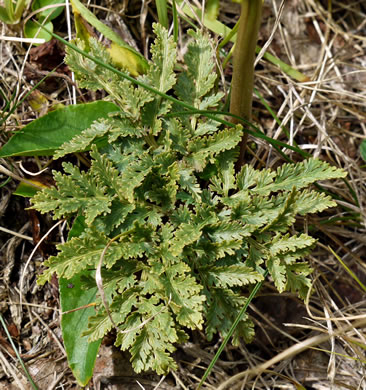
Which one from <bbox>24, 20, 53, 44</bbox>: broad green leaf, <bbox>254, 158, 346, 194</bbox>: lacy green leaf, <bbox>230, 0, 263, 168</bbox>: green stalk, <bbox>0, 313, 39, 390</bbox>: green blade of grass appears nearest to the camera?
<bbox>230, 0, 263, 168</bbox>: green stalk

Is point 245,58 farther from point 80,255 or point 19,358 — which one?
point 19,358

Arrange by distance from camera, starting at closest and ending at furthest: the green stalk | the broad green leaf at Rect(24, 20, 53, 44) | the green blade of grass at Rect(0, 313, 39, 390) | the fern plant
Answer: the green stalk → the fern plant → the green blade of grass at Rect(0, 313, 39, 390) → the broad green leaf at Rect(24, 20, 53, 44)

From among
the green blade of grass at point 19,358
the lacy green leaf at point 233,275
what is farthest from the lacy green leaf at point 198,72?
the green blade of grass at point 19,358

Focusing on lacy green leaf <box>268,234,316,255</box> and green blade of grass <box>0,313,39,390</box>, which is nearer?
lacy green leaf <box>268,234,316,255</box>

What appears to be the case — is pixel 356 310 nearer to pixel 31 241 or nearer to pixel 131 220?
pixel 131 220

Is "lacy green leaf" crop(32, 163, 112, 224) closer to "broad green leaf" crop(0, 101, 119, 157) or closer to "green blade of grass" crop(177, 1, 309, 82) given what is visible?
"broad green leaf" crop(0, 101, 119, 157)

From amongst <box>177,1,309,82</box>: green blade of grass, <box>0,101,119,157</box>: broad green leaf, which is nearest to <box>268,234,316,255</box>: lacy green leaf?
<box>0,101,119,157</box>: broad green leaf
